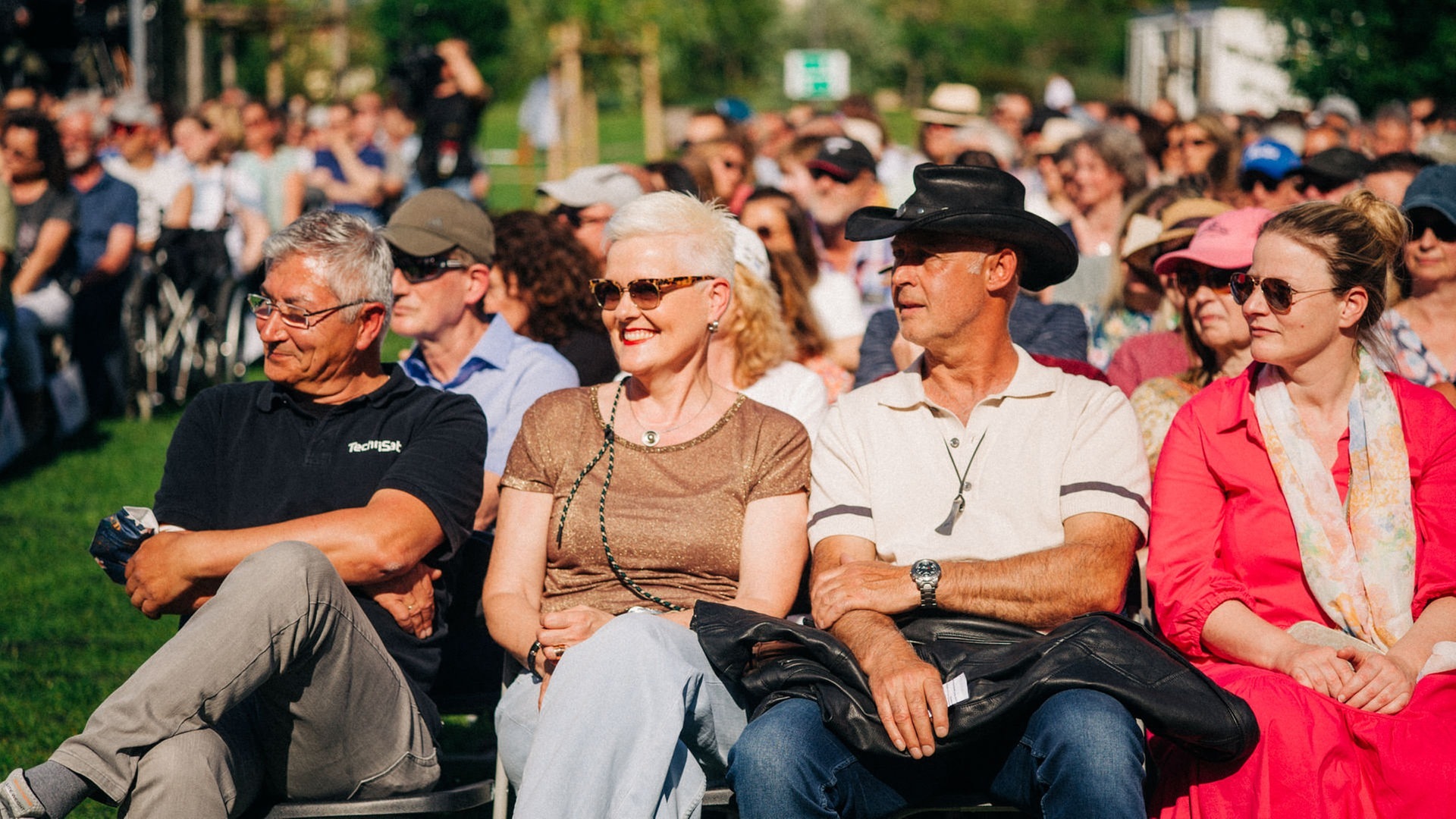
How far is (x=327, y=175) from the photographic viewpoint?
15.5 m

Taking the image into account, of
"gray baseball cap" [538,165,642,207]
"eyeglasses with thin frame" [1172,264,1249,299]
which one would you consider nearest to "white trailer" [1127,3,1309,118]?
"gray baseball cap" [538,165,642,207]

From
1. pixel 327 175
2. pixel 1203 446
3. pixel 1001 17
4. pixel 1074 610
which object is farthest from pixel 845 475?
pixel 1001 17

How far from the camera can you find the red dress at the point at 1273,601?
10.5 feet

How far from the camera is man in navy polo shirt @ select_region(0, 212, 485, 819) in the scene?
322cm

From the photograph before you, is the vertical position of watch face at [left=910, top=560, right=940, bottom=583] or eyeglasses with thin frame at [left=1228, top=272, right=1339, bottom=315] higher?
eyeglasses with thin frame at [left=1228, top=272, right=1339, bottom=315]

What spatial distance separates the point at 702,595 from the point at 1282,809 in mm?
1487

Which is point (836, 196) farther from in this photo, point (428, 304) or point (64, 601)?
point (64, 601)

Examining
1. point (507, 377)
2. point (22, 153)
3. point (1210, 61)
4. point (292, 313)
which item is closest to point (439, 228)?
point (507, 377)

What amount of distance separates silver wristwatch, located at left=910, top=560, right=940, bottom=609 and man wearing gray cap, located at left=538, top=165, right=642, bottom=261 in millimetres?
3709

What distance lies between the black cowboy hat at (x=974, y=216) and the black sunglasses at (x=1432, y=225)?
7.17 ft

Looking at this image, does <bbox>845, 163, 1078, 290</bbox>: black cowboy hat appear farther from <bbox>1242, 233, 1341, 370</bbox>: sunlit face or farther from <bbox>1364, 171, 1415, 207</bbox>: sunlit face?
<bbox>1364, 171, 1415, 207</bbox>: sunlit face

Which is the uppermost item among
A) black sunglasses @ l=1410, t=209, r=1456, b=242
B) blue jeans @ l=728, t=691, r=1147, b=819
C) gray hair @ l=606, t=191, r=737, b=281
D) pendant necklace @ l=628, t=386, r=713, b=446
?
gray hair @ l=606, t=191, r=737, b=281

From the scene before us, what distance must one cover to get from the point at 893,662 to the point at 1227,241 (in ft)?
7.11

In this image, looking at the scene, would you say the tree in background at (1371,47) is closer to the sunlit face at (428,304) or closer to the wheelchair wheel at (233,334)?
the wheelchair wheel at (233,334)
